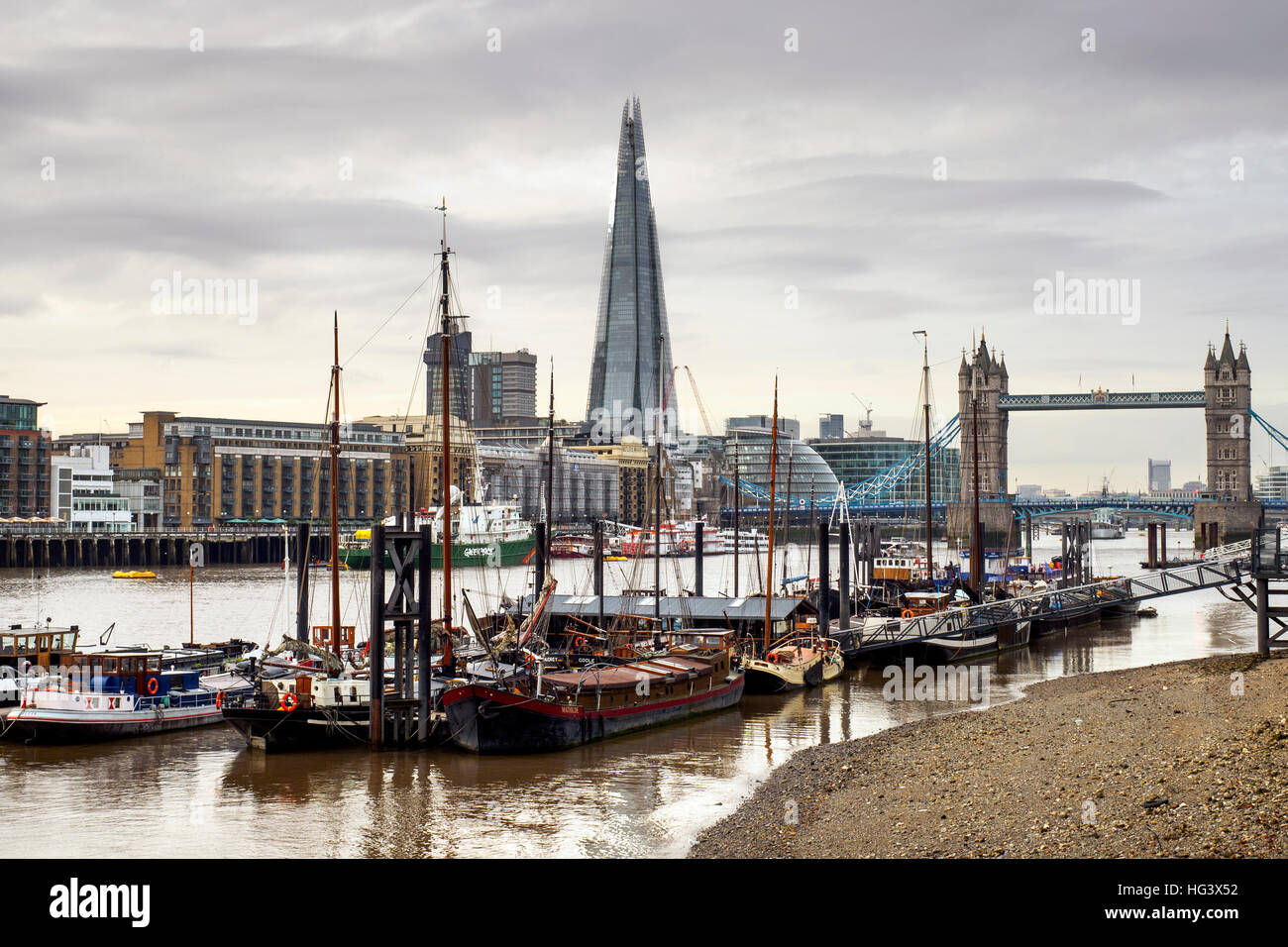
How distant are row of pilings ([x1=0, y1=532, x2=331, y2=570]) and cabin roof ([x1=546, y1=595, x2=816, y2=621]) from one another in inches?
2957

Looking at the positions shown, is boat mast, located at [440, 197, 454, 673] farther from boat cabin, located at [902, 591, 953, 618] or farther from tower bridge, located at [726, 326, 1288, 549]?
tower bridge, located at [726, 326, 1288, 549]

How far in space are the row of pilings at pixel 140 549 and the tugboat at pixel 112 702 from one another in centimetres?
8991

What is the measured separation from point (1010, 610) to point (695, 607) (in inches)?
532

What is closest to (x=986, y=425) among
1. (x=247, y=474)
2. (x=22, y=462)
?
(x=247, y=474)

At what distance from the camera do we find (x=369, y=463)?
607ft

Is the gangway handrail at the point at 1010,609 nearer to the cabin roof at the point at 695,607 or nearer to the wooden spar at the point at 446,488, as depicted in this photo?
the cabin roof at the point at 695,607

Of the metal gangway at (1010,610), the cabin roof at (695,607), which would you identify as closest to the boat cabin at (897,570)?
the metal gangway at (1010,610)

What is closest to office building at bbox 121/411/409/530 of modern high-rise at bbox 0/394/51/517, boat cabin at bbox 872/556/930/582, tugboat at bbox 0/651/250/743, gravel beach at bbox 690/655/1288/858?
modern high-rise at bbox 0/394/51/517

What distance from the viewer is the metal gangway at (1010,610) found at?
46844 millimetres

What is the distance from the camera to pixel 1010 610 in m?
55.8

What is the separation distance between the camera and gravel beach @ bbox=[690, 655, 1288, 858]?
60.2 feet

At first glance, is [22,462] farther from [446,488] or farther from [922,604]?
[446,488]
